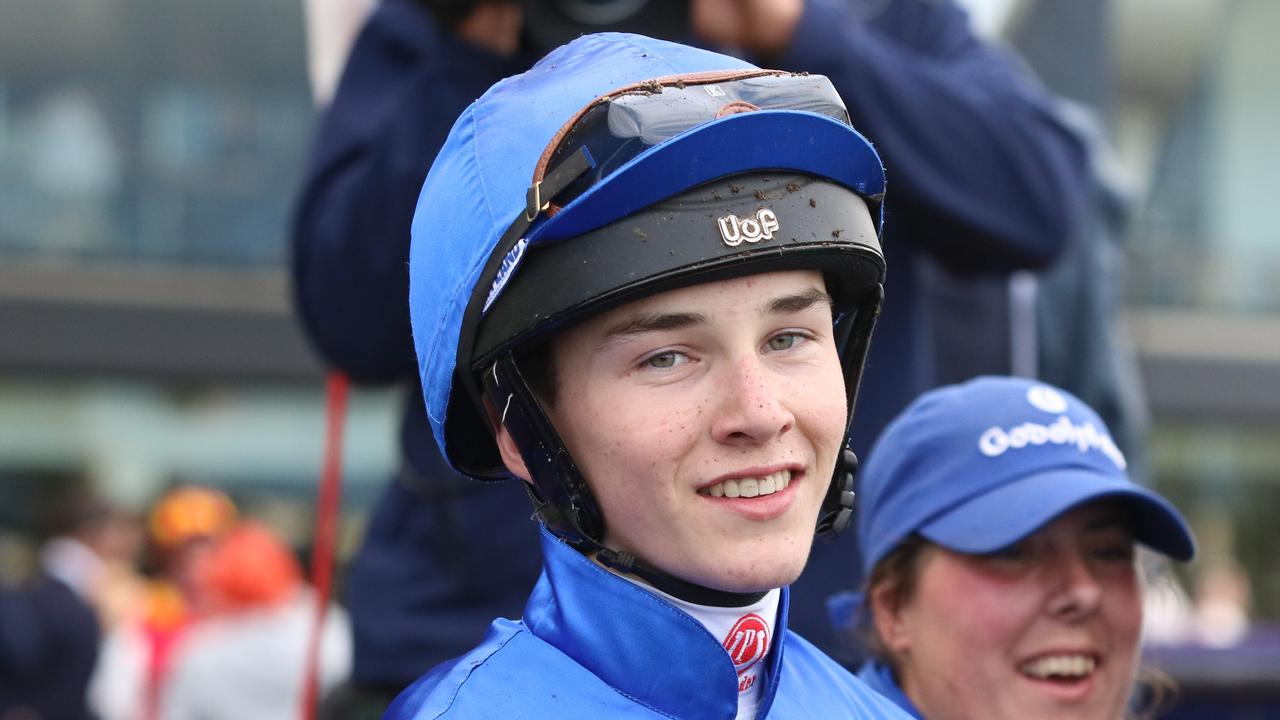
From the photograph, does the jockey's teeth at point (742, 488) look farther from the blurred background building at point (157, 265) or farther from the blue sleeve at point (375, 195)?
the blurred background building at point (157, 265)

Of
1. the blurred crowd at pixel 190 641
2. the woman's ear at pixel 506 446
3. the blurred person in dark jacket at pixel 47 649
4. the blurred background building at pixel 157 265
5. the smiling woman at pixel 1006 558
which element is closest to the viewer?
the woman's ear at pixel 506 446

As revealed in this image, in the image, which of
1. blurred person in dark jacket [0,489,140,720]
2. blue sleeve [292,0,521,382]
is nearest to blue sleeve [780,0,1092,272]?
blue sleeve [292,0,521,382]

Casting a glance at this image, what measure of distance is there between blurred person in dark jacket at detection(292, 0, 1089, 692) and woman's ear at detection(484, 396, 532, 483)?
105cm

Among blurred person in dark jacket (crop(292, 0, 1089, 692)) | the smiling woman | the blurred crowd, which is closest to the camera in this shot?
the smiling woman

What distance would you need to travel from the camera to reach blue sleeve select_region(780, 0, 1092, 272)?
2920 millimetres

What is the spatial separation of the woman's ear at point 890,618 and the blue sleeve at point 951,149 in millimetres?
682

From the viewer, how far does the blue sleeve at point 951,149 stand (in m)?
2.92

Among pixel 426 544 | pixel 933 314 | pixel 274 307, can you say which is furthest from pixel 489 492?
pixel 274 307

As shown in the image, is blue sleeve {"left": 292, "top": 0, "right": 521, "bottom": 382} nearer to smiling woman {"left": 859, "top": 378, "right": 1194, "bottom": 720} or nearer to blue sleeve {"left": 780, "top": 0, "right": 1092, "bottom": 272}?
blue sleeve {"left": 780, "top": 0, "right": 1092, "bottom": 272}

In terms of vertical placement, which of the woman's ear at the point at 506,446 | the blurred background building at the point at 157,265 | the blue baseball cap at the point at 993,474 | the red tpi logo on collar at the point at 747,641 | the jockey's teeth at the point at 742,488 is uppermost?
the jockey's teeth at the point at 742,488

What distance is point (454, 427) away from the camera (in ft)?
6.50

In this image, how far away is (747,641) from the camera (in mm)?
1846

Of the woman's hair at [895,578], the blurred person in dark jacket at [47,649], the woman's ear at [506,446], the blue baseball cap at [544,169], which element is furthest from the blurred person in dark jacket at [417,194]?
the blurred person in dark jacket at [47,649]

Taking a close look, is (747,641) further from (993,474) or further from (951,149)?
(951,149)
